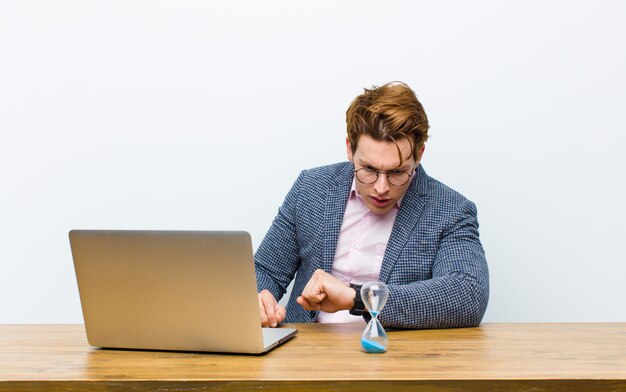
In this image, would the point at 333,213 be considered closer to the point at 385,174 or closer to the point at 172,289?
the point at 385,174

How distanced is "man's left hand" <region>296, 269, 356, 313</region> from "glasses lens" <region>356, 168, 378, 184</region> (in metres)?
0.42

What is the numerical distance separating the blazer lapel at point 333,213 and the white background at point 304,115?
0.43 metres

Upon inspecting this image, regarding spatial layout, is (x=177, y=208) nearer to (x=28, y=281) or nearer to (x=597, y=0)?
(x=28, y=281)

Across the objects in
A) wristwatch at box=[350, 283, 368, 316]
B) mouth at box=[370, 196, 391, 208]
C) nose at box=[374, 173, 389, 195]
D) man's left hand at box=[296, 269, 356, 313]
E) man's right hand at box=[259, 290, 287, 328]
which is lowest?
man's right hand at box=[259, 290, 287, 328]

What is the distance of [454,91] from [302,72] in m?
0.56

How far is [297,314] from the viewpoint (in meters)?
2.53

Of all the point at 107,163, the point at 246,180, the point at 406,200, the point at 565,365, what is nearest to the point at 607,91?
the point at 406,200

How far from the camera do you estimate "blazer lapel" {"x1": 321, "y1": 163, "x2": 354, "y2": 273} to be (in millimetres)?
2453

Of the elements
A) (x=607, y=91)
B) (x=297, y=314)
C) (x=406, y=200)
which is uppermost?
(x=607, y=91)

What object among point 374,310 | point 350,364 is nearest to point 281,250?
point 374,310

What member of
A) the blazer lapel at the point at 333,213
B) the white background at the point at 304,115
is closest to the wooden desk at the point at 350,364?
the blazer lapel at the point at 333,213

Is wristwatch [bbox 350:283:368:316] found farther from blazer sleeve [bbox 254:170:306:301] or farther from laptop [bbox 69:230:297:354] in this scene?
blazer sleeve [bbox 254:170:306:301]

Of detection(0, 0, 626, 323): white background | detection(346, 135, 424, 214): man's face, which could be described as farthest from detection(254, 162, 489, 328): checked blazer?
detection(0, 0, 626, 323): white background

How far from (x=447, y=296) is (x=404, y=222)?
1.30 feet
